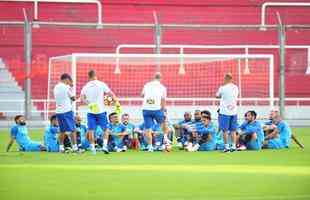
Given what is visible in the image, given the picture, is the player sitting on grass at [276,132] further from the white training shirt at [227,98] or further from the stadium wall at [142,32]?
the stadium wall at [142,32]

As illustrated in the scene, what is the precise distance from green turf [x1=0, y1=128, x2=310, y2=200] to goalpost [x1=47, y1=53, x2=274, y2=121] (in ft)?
24.9

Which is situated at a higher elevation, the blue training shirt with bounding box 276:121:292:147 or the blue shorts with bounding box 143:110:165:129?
the blue shorts with bounding box 143:110:165:129

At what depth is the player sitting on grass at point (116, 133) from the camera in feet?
71.2

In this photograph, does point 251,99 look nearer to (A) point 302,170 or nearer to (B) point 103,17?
(B) point 103,17

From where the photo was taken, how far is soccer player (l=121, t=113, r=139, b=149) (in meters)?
21.9

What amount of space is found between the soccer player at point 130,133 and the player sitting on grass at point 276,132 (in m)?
2.78

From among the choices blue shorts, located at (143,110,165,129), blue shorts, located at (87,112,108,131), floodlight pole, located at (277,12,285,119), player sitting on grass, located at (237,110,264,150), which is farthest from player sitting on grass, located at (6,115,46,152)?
floodlight pole, located at (277,12,285,119)

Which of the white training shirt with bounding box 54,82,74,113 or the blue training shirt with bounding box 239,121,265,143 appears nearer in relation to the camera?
the white training shirt with bounding box 54,82,74,113

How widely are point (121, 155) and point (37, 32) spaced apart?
636 inches

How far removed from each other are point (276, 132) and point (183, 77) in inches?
285

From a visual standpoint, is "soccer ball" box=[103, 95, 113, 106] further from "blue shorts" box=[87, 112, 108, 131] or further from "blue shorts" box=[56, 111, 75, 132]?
"blue shorts" box=[56, 111, 75, 132]

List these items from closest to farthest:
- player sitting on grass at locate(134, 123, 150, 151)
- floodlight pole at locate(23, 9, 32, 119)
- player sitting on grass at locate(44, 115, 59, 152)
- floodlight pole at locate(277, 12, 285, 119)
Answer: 1. player sitting on grass at locate(44, 115, 59, 152)
2. player sitting on grass at locate(134, 123, 150, 151)
3. floodlight pole at locate(23, 9, 32, 119)
4. floodlight pole at locate(277, 12, 285, 119)

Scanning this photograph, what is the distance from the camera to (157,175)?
49.4ft

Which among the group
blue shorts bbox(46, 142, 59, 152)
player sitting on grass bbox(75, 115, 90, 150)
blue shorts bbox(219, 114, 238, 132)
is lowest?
blue shorts bbox(46, 142, 59, 152)
